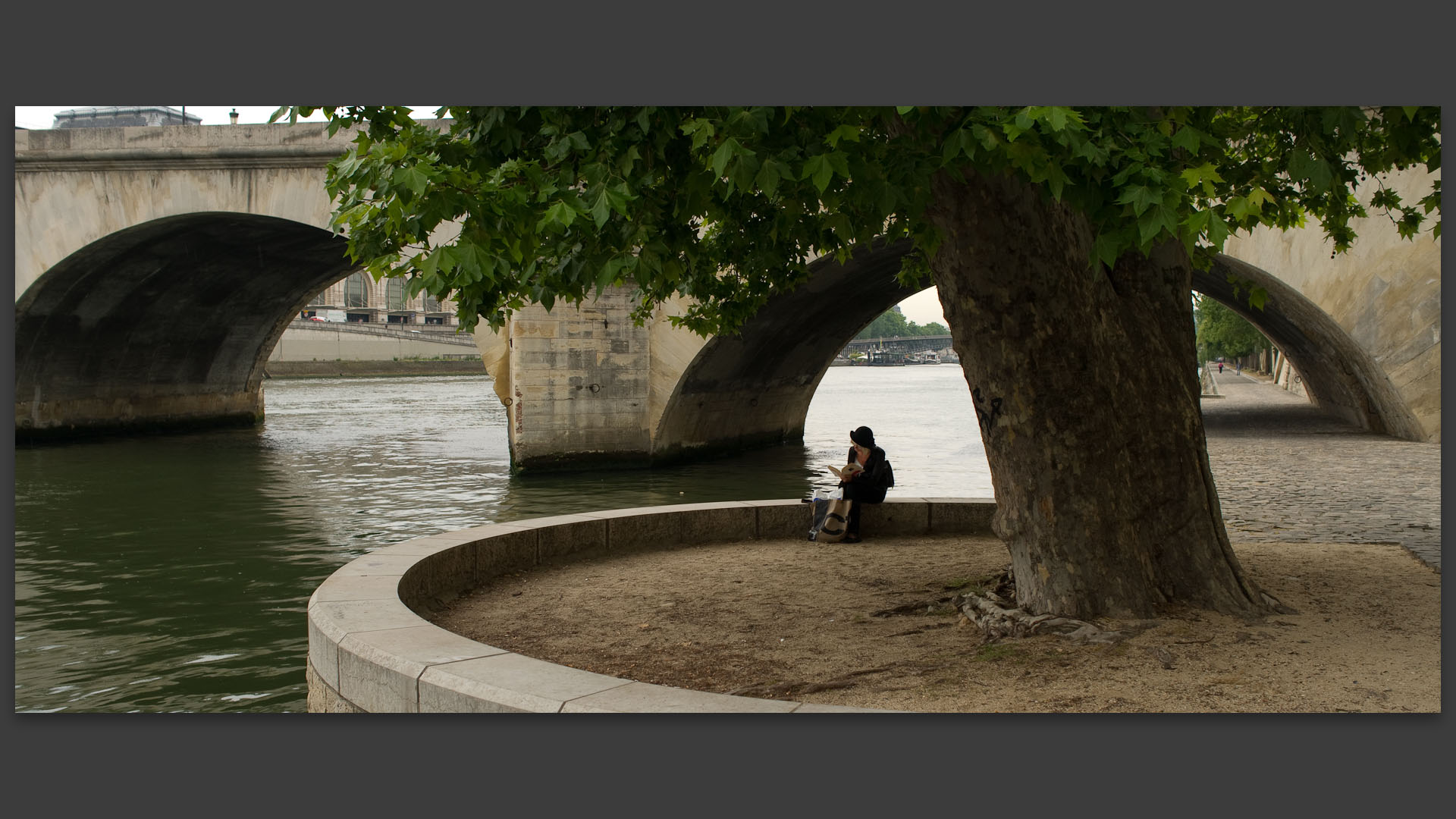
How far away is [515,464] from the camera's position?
18.4 meters

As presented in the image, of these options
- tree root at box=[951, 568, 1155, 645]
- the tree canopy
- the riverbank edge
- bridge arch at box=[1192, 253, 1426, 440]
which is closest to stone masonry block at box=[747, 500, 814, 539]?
tree root at box=[951, 568, 1155, 645]

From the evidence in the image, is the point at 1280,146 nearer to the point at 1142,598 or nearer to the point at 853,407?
the point at 1142,598

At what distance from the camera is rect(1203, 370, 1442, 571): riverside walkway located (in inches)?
394

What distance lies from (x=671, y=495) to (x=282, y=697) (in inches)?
386

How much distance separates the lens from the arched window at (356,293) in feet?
239

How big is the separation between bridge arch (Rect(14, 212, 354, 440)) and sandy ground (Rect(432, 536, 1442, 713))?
53.5 ft

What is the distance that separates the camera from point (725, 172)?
3.94 meters

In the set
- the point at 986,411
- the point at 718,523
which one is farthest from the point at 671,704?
the point at 718,523

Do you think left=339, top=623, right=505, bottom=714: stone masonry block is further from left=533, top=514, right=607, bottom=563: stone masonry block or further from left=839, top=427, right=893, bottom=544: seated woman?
left=839, top=427, right=893, bottom=544: seated woman

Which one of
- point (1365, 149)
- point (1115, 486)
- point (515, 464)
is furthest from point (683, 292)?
point (515, 464)

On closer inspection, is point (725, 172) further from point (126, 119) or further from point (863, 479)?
point (126, 119)

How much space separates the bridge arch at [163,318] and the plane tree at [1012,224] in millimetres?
17923

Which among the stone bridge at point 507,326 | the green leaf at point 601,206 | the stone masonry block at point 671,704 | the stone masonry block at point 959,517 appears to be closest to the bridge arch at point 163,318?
the stone bridge at point 507,326

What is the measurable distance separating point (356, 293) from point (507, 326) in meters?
58.0
